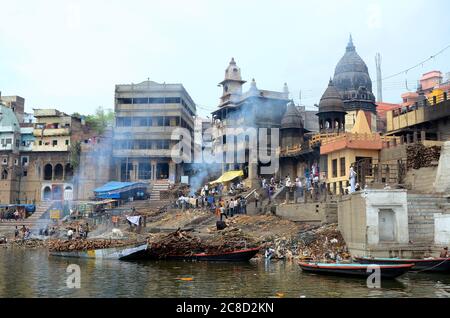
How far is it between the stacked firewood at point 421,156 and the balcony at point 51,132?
42.0 meters

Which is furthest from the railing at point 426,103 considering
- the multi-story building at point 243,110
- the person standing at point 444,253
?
the person standing at point 444,253

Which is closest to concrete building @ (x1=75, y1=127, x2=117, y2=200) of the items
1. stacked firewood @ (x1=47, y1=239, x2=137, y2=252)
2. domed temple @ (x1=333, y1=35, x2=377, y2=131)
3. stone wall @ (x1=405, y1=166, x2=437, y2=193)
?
stacked firewood @ (x1=47, y1=239, x2=137, y2=252)

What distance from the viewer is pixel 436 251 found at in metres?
19.8

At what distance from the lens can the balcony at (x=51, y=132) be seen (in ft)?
189

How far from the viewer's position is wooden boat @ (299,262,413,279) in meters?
17.2

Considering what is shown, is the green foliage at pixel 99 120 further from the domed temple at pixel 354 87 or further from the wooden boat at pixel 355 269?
the wooden boat at pixel 355 269

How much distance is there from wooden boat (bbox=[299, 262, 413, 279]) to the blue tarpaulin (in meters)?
31.9

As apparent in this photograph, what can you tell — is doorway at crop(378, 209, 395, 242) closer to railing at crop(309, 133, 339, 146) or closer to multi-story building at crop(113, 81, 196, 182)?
railing at crop(309, 133, 339, 146)

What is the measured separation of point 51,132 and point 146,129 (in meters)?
12.3

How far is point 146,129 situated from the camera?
5500 centimetres

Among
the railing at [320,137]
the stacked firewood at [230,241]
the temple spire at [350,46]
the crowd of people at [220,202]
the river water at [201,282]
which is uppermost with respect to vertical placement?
the temple spire at [350,46]

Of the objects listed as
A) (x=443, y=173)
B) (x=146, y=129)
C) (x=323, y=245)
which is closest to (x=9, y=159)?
(x=146, y=129)
